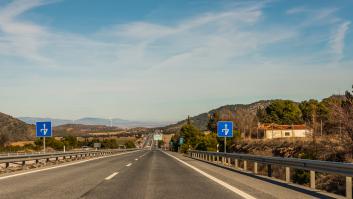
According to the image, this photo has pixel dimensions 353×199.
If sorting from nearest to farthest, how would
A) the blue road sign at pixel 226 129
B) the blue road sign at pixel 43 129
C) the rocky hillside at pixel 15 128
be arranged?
1. the blue road sign at pixel 226 129
2. the blue road sign at pixel 43 129
3. the rocky hillside at pixel 15 128

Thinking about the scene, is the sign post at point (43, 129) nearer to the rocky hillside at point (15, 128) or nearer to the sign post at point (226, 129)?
the sign post at point (226, 129)

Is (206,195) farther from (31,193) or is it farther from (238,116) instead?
(238,116)

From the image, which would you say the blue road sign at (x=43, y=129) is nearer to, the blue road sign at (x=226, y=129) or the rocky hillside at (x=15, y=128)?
the blue road sign at (x=226, y=129)

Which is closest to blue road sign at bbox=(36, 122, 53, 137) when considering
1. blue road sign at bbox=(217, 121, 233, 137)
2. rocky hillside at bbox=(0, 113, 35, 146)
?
blue road sign at bbox=(217, 121, 233, 137)

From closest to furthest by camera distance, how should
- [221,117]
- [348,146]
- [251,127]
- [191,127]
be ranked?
[348,146] < [251,127] < [191,127] < [221,117]

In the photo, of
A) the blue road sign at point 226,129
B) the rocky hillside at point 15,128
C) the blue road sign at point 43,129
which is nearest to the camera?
the blue road sign at point 226,129

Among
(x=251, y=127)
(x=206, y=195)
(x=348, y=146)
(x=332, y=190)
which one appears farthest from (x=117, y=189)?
(x=251, y=127)

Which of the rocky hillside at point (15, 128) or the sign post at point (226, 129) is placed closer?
the sign post at point (226, 129)

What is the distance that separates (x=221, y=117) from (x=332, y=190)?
412 ft

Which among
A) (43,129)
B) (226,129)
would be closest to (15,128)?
(43,129)

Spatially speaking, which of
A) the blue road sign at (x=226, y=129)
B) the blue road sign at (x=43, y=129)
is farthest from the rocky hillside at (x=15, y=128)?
the blue road sign at (x=226, y=129)

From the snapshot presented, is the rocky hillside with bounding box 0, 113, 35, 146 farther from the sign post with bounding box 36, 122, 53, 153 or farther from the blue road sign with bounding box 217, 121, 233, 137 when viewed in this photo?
the blue road sign with bounding box 217, 121, 233, 137

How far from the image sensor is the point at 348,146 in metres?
19.5

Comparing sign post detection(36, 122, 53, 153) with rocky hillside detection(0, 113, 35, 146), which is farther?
rocky hillside detection(0, 113, 35, 146)
